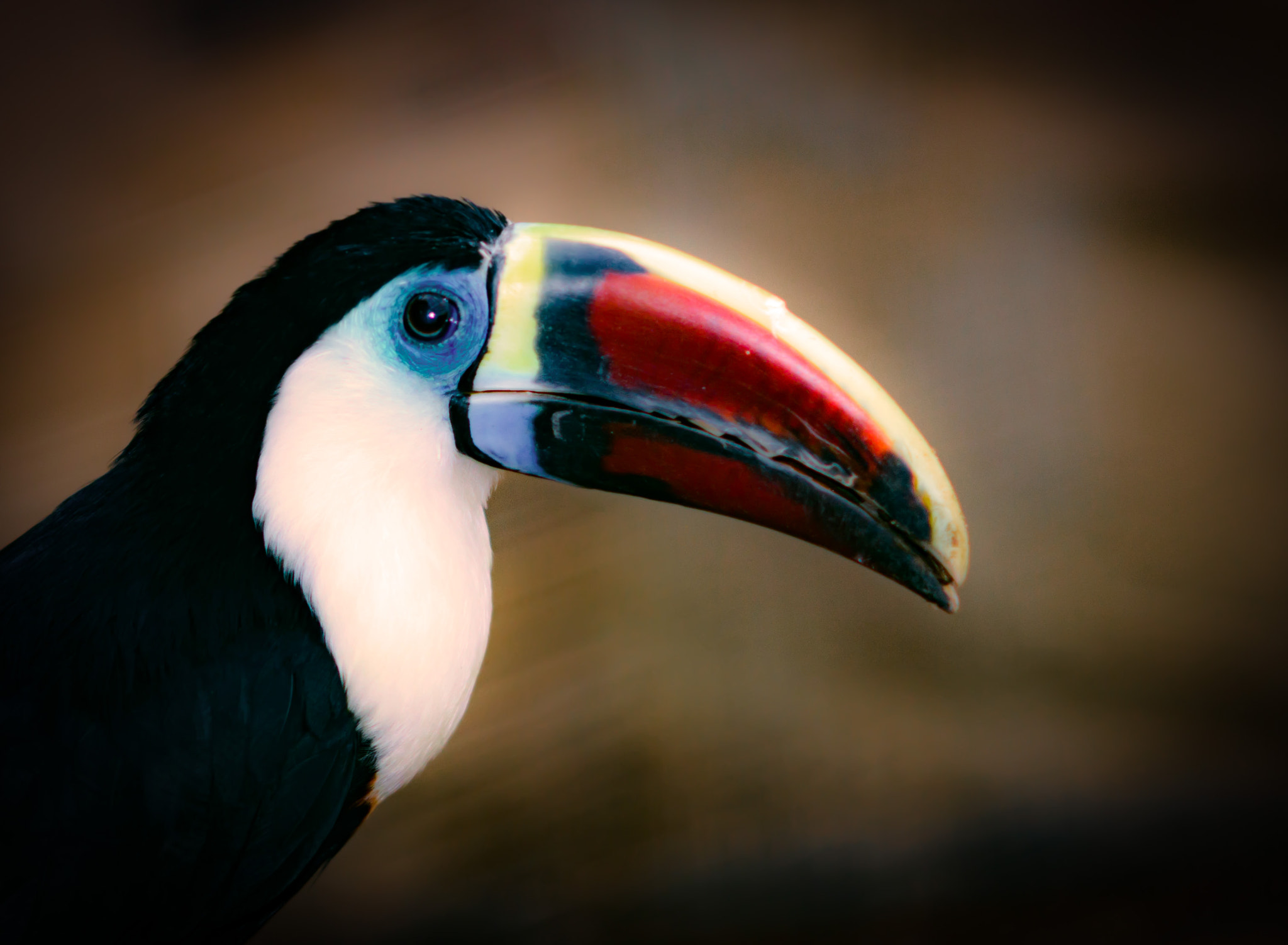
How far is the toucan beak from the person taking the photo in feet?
3.29

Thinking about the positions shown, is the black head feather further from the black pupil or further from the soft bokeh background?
the soft bokeh background

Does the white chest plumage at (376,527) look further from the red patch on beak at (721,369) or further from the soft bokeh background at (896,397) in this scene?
the soft bokeh background at (896,397)

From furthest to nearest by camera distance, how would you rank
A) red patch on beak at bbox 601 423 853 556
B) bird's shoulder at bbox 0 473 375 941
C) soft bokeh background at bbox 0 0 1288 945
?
1. soft bokeh background at bbox 0 0 1288 945
2. red patch on beak at bbox 601 423 853 556
3. bird's shoulder at bbox 0 473 375 941

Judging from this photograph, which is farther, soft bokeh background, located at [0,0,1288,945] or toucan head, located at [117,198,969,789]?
soft bokeh background, located at [0,0,1288,945]

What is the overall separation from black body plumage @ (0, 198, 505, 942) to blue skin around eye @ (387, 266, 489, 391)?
0.02 m

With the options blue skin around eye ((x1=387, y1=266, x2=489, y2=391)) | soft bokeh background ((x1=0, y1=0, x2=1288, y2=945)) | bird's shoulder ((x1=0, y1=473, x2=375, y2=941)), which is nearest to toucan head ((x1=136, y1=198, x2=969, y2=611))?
blue skin around eye ((x1=387, y1=266, x2=489, y2=391))

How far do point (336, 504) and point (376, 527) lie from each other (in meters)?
0.05

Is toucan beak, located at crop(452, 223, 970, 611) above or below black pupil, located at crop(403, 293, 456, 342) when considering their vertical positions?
below

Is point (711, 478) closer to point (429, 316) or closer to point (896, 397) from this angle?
point (429, 316)

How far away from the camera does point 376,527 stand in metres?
1.05

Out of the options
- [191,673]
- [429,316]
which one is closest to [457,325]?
[429,316]

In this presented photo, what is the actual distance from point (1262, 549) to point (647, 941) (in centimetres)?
175

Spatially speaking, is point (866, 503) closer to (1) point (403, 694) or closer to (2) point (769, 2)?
(1) point (403, 694)

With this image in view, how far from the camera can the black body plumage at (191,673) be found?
0.94 metres
